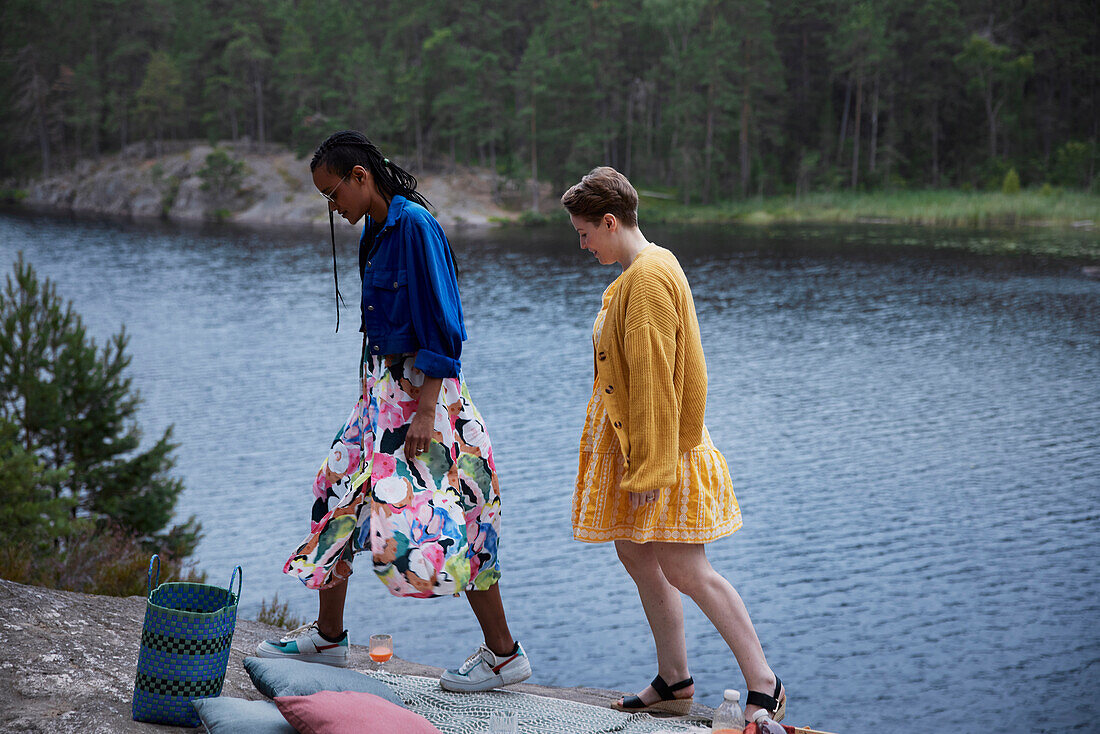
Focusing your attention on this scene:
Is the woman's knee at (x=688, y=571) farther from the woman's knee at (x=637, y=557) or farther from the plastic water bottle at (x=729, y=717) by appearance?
the plastic water bottle at (x=729, y=717)

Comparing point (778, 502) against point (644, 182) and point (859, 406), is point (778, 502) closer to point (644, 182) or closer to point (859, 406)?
point (859, 406)

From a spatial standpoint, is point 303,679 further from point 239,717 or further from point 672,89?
point 672,89

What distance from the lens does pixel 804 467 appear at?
39.7 ft

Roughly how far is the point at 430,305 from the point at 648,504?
890 millimetres

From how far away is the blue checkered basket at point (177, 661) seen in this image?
2666 millimetres

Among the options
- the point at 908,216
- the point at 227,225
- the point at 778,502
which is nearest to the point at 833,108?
the point at 908,216

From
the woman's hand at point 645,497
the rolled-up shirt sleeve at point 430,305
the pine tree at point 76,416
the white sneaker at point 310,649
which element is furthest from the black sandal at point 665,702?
the pine tree at point 76,416

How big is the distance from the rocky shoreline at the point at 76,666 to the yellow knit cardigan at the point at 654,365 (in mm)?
960

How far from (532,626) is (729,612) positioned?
5969mm

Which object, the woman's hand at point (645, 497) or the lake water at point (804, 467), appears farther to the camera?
the lake water at point (804, 467)

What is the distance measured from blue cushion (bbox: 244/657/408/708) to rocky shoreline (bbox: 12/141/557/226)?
45.4 meters

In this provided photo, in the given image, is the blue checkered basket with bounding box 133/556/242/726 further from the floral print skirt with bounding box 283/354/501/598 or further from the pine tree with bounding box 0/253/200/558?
the pine tree with bounding box 0/253/200/558

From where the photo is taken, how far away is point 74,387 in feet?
29.9

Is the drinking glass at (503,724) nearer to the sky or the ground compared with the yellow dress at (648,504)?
nearer to the ground
